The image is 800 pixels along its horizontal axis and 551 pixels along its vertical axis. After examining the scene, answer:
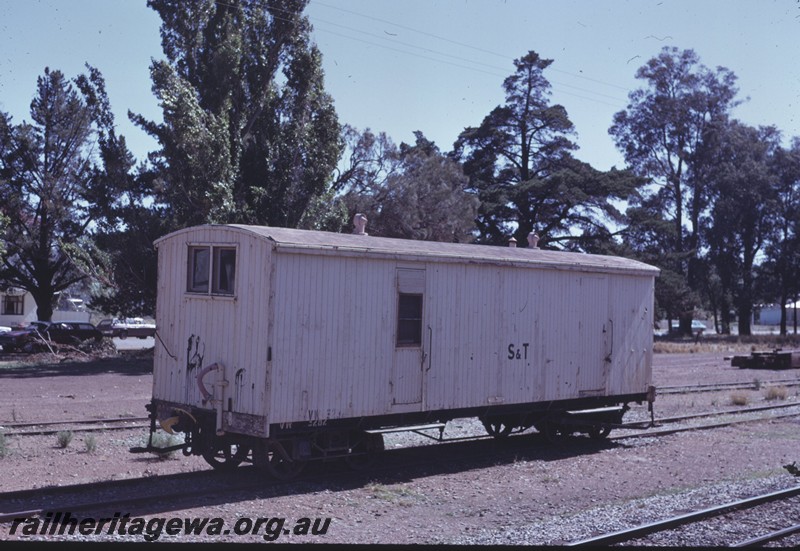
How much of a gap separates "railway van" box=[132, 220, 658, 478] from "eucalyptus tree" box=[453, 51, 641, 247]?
106 feet

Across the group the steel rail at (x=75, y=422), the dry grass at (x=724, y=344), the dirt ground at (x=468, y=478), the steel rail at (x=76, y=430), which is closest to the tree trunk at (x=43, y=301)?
the dirt ground at (x=468, y=478)

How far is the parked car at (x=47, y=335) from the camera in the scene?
116 feet

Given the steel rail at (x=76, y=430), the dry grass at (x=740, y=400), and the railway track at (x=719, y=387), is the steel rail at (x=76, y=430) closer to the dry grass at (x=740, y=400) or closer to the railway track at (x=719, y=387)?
the dry grass at (x=740, y=400)

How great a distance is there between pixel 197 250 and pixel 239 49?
71.7 ft

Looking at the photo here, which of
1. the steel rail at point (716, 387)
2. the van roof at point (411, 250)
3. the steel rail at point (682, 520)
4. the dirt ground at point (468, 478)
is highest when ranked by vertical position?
the van roof at point (411, 250)

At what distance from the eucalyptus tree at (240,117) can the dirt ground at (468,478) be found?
12.3 metres

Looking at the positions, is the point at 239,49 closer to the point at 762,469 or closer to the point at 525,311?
the point at 525,311

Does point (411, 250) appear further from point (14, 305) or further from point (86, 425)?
point (14, 305)

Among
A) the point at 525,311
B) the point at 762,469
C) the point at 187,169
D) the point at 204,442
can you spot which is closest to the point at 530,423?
the point at 525,311

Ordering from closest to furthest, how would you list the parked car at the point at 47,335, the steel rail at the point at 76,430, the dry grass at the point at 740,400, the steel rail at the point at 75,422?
the steel rail at the point at 76,430 → the steel rail at the point at 75,422 → the dry grass at the point at 740,400 → the parked car at the point at 47,335

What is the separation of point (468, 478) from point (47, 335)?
99.8 feet

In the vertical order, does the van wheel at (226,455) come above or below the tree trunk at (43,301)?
below

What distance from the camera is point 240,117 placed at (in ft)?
104

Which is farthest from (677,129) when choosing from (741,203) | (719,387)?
(719,387)
